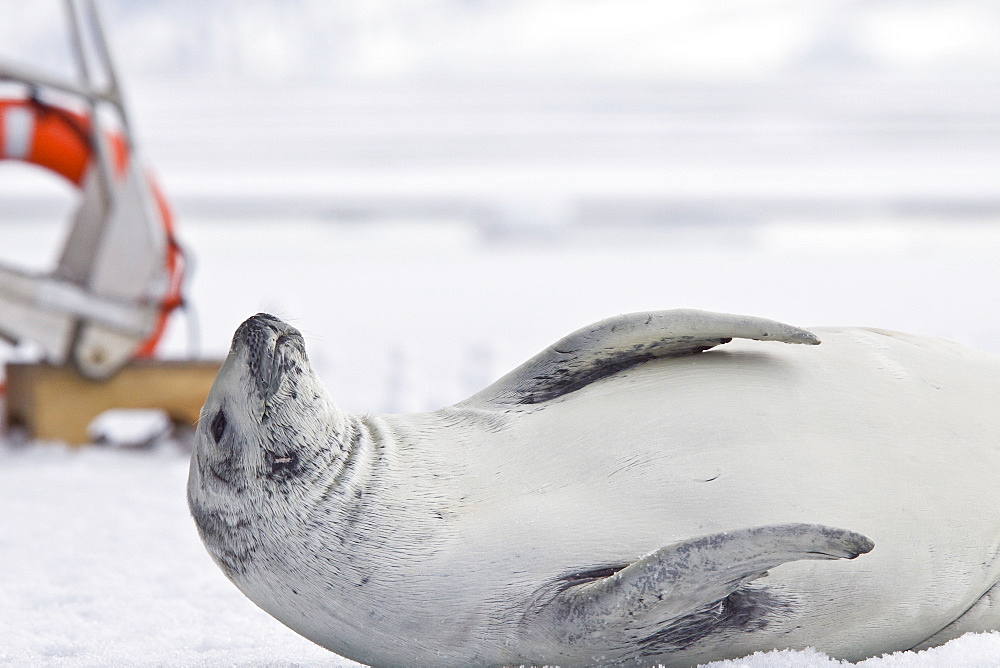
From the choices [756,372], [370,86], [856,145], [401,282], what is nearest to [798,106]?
[856,145]

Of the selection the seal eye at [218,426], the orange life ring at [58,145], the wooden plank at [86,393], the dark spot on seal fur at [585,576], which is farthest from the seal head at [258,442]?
the orange life ring at [58,145]

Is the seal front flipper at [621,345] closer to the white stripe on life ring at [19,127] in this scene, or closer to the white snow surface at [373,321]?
the white snow surface at [373,321]

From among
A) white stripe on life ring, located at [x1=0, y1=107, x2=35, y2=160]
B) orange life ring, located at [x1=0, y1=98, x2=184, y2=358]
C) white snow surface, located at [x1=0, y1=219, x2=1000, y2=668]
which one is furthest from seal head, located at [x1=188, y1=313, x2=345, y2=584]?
white stripe on life ring, located at [x1=0, y1=107, x2=35, y2=160]

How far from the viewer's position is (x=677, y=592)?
3.87 feet

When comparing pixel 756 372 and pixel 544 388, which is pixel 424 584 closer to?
pixel 544 388

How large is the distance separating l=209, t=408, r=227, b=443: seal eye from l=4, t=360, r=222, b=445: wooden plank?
2297 mm

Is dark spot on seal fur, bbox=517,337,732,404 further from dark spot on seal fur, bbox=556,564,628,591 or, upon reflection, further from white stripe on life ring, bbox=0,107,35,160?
white stripe on life ring, bbox=0,107,35,160

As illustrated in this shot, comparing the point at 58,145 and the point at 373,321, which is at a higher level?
the point at 58,145

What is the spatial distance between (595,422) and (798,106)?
13.1m

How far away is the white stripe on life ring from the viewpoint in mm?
3811

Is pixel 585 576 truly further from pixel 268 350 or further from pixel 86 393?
pixel 86 393

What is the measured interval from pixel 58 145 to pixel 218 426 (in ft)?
9.50

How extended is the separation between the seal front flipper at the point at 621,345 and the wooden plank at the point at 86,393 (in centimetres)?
224

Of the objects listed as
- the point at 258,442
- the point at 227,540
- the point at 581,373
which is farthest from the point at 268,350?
the point at 581,373
